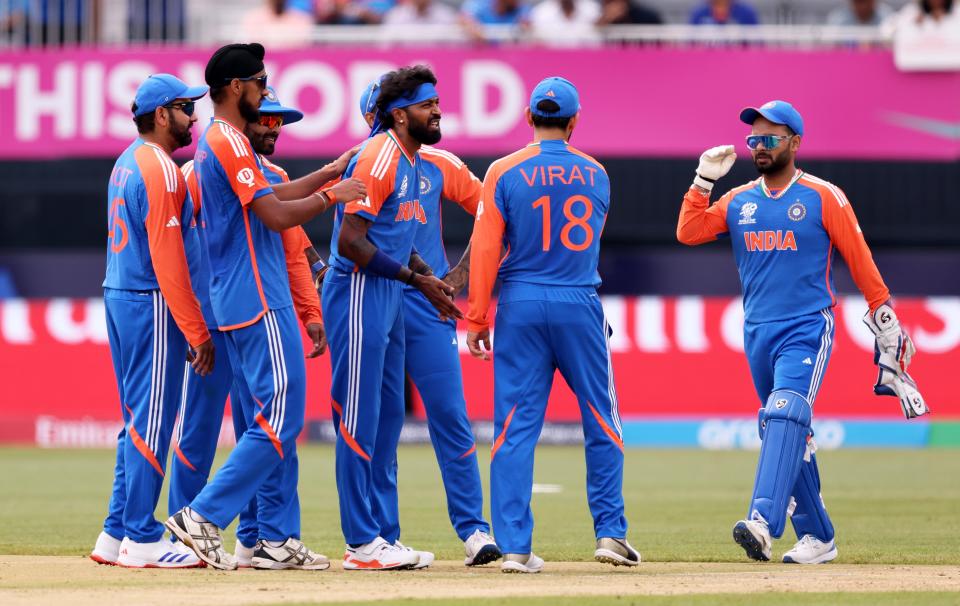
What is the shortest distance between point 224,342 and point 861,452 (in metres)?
11.8

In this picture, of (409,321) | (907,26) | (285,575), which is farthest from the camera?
(907,26)

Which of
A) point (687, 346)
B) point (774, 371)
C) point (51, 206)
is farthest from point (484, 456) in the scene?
point (774, 371)

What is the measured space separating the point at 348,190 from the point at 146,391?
146 centimetres

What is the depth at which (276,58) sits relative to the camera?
19750 mm

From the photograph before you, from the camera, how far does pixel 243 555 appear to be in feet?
28.8

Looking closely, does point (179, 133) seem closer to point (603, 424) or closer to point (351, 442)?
point (351, 442)

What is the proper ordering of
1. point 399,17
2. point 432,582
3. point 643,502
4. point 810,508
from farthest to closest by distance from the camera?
point 399,17 < point 643,502 < point 810,508 < point 432,582

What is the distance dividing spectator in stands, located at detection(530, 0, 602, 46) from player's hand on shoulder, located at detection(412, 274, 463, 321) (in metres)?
11.6

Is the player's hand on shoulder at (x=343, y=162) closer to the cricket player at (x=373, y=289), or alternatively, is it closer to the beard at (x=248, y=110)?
the cricket player at (x=373, y=289)

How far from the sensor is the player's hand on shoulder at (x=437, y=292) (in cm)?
853

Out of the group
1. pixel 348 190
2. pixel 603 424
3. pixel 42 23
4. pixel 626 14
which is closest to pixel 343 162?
pixel 348 190

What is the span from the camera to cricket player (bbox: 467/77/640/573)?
28.1 ft

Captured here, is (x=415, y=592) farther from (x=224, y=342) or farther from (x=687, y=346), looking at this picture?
(x=687, y=346)

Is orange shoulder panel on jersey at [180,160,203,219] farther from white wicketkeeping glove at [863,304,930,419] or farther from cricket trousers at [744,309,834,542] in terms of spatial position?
white wicketkeeping glove at [863,304,930,419]
